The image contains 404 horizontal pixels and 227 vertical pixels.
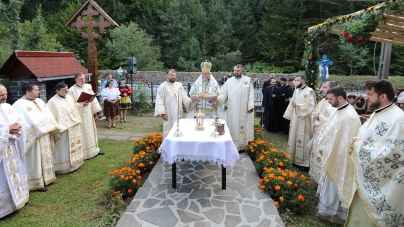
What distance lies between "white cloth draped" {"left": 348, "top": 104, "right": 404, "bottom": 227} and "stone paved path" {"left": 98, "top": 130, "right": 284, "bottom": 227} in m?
1.32

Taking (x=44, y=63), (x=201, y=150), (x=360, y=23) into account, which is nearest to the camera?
(x=201, y=150)

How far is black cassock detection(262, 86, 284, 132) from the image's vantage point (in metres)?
10.0

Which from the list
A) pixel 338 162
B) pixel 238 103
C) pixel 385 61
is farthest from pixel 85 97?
pixel 385 61

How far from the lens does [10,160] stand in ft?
14.2

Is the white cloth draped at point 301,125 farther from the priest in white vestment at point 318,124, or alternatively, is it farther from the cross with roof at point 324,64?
the cross with roof at point 324,64

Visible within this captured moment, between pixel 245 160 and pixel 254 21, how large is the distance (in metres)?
30.6

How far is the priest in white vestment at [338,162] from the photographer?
13.6 ft

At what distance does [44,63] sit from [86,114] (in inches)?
89.3

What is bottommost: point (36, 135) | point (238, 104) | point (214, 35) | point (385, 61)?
point (36, 135)

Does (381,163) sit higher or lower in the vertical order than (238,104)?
lower

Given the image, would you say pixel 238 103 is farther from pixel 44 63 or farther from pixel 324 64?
pixel 324 64

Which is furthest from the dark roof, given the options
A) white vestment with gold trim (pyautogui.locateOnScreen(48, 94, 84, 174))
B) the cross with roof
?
the cross with roof

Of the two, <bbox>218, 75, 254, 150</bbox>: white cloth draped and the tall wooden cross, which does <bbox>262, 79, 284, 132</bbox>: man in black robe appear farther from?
the tall wooden cross

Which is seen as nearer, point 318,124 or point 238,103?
point 318,124
